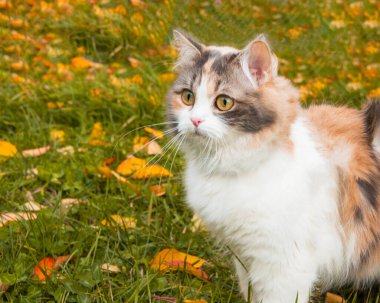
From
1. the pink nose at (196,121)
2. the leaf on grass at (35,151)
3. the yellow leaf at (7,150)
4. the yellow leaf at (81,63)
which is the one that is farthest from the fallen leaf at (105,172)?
the yellow leaf at (81,63)

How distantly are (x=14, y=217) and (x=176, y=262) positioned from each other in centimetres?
88

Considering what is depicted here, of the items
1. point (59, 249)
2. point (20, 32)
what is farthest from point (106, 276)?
point (20, 32)

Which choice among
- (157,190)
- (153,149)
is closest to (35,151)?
(153,149)

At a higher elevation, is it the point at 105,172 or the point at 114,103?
the point at 114,103

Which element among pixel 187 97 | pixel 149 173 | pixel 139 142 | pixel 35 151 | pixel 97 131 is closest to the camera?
pixel 187 97

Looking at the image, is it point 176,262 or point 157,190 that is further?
point 157,190

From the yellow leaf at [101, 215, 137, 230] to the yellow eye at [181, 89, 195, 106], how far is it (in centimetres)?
76

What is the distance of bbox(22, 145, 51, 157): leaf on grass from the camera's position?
344 centimetres

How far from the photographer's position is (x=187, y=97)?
7.48 ft

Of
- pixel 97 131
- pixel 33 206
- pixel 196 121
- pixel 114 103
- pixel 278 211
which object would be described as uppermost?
pixel 196 121

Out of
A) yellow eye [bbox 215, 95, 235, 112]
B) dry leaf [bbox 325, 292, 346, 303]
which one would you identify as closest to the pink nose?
yellow eye [bbox 215, 95, 235, 112]

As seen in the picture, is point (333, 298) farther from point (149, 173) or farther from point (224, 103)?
point (149, 173)

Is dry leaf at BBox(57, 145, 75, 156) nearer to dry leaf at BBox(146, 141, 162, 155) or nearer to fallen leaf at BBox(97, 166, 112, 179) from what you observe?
fallen leaf at BBox(97, 166, 112, 179)

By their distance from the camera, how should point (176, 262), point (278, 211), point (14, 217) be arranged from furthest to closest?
point (14, 217) < point (176, 262) < point (278, 211)
